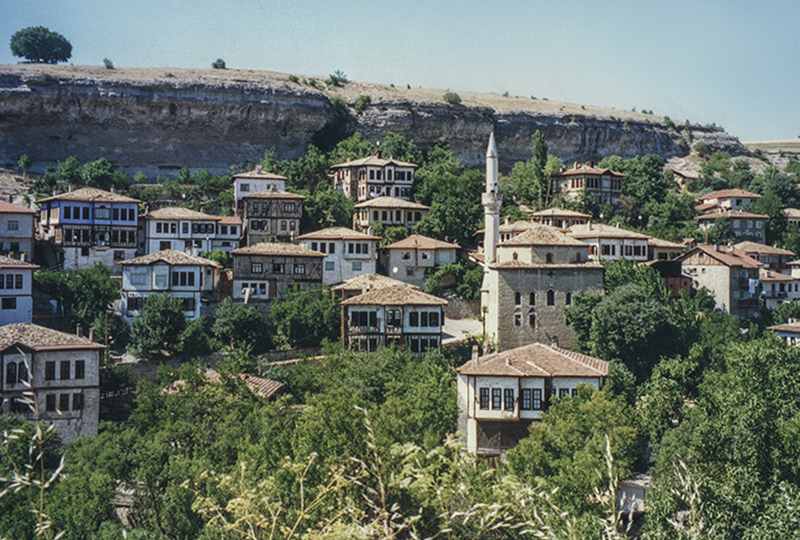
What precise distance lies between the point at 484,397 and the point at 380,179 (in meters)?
28.2

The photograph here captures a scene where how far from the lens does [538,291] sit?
4353 centimetres

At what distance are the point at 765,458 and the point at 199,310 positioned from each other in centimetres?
2981

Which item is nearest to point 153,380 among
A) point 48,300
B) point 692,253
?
point 48,300

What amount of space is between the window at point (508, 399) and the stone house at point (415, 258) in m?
17.2

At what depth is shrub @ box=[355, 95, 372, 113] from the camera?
251ft

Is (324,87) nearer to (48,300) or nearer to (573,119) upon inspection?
(573,119)

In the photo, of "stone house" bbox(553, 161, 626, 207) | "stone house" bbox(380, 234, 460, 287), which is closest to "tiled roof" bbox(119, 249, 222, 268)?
"stone house" bbox(380, 234, 460, 287)

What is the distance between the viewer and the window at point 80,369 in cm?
3619

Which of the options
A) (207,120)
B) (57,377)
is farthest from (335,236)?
(207,120)

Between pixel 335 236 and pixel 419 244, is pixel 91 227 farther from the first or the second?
pixel 419 244

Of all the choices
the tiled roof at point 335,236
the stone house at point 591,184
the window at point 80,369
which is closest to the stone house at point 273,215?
the tiled roof at point 335,236

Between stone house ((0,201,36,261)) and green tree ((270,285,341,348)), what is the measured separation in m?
14.7

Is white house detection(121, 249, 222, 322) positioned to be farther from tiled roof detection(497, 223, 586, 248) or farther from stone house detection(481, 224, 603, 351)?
tiled roof detection(497, 223, 586, 248)

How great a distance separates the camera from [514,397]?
3450cm
